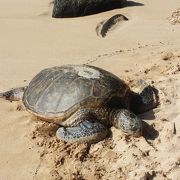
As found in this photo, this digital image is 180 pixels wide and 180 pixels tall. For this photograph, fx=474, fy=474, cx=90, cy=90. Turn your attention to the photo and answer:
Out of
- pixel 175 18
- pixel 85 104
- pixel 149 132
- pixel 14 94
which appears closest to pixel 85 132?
pixel 85 104

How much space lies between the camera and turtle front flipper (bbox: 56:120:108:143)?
3.76 m

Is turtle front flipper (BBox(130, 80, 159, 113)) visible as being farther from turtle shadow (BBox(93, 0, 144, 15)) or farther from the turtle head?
turtle shadow (BBox(93, 0, 144, 15))

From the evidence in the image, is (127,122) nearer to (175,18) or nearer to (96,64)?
(96,64)

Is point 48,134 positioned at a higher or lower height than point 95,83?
lower

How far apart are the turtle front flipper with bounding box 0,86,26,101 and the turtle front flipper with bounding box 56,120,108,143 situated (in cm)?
88

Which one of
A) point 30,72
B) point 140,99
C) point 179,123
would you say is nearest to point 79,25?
point 30,72

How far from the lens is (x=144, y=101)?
4.22m

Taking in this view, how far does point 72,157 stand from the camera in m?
3.62

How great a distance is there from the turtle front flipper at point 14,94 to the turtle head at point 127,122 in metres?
1.13

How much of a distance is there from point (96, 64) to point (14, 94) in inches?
48.9

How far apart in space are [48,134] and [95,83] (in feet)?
1.91

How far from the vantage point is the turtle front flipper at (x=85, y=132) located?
376 cm

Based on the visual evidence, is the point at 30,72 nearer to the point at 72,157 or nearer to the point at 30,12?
the point at 72,157

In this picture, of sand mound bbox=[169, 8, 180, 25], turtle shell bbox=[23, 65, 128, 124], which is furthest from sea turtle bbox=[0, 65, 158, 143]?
sand mound bbox=[169, 8, 180, 25]
